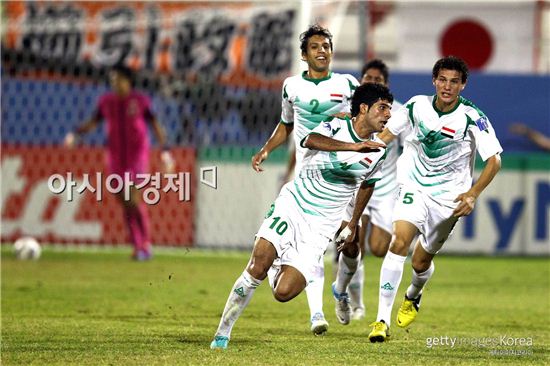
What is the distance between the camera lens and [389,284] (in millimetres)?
9078

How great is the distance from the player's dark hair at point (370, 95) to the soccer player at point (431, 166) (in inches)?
23.8

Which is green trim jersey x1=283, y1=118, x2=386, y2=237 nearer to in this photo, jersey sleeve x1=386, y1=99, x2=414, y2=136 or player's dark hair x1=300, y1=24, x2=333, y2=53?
jersey sleeve x1=386, y1=99, x2=414, y2=136

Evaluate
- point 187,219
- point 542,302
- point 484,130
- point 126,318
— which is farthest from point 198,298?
point 187,219

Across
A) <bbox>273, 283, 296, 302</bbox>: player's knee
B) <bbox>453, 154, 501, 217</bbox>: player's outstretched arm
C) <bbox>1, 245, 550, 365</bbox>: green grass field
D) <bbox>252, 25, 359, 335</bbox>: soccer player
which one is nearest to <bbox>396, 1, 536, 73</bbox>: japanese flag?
<bbox>1, 245, 550, 365</bbox>: green grass field

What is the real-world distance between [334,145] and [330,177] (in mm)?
317

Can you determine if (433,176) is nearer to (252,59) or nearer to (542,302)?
(542,302)

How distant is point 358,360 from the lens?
25.4ft

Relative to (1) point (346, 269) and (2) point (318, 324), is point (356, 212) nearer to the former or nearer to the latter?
(2) point (318, 324)

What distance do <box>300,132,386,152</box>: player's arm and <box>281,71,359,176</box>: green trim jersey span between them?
1.42 meters

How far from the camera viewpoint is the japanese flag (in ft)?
77.0

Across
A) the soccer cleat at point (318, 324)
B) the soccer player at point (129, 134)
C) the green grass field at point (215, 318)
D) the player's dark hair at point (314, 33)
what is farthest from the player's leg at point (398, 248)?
the soccer player at point (129, 134)

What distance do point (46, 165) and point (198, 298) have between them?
6.79m

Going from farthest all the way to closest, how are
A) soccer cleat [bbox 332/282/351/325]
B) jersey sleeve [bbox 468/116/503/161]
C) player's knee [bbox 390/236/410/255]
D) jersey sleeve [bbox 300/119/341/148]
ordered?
1. soccer cleat [bbox 332/282/351/325]
2. player's knee [bbox 390/236/410/255]
3. jersey sleeve [bbox 468/116/503/161]
4. jersey sleeve [bbox 300/119/341/148]

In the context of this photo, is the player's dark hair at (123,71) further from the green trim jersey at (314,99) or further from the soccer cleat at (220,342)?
the soccer cleat at (220,342)
